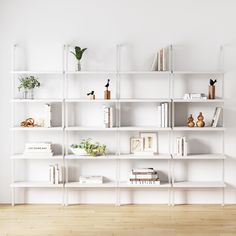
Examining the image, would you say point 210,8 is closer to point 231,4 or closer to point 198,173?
point 231,4

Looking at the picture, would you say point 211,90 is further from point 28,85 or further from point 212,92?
point 28,85

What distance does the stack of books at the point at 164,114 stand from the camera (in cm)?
538

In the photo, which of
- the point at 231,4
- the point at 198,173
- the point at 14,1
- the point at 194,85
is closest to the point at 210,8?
the point at 231,4

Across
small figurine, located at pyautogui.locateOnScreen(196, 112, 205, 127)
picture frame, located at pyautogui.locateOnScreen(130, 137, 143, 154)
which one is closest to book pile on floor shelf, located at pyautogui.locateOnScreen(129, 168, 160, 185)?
picture frame, located at pyautogui.locateOnScreen(130, 137, 143, 154)

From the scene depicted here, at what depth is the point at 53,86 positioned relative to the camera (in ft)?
18.3

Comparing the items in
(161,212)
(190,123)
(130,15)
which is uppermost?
(130,15)

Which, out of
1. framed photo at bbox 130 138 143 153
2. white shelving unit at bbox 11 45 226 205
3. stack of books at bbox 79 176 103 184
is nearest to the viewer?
white shelving unit at bbox 11 45 226 205

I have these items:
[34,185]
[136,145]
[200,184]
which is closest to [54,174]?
[34,185]

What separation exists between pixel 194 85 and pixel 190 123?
1.52 feet

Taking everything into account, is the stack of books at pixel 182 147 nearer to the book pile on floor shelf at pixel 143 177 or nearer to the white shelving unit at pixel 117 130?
the white shelving unit at pixel 117 130

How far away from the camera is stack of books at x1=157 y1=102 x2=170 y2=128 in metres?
5.38

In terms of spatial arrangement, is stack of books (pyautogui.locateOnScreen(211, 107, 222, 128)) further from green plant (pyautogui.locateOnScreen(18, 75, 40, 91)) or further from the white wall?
green plant (pyautogui.locateOnScreen(18, 75, 40, 91))

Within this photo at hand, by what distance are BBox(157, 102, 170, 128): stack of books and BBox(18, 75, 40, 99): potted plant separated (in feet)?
4.55

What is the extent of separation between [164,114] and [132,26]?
3.48 feet
